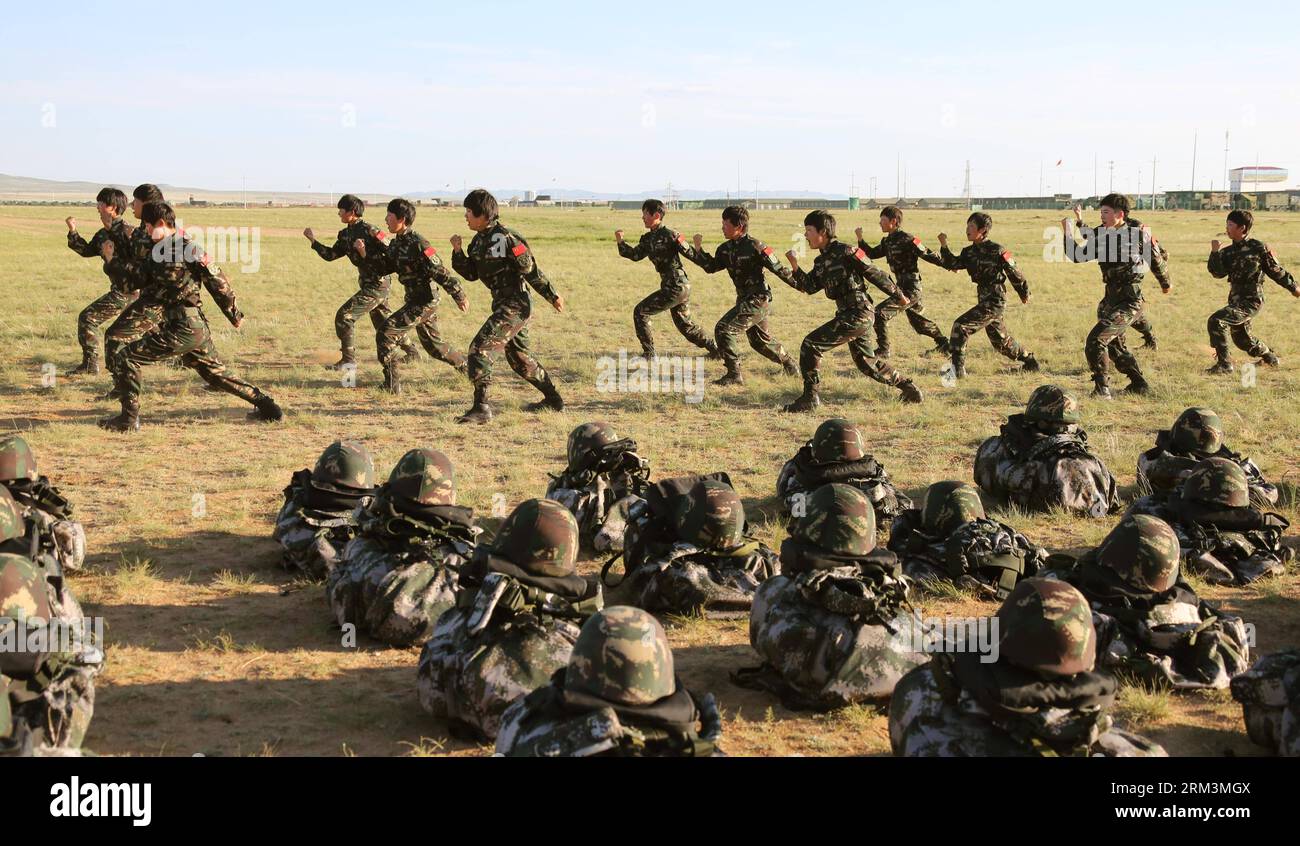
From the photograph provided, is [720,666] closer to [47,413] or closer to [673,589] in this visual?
[673,589]

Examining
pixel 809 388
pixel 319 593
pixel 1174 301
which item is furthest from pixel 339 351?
pixel 1174 301

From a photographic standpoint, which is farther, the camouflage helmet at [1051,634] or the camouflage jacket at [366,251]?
the camouflage jacket at [366,251]

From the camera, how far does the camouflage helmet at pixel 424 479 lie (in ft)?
24.5

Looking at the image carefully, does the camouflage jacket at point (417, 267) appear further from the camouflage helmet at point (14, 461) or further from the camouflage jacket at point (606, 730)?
the camouflage jacket at point (606, 730)

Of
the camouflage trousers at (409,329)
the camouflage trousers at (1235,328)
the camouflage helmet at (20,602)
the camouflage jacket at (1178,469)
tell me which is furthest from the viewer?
the camouflage trousers at (1235,328)

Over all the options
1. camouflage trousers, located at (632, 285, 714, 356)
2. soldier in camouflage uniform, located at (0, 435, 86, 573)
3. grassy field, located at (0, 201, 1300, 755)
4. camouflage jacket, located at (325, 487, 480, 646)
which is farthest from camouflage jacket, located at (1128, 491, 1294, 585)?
camouflage trousers, located at (632, 285, 714, 356)

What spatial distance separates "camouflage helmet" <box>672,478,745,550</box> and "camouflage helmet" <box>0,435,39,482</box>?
451 centimetres

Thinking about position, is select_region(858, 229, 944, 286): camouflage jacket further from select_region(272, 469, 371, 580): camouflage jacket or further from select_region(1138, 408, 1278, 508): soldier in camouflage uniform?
select_region(272, 469, 371, 580): camouflage jacket

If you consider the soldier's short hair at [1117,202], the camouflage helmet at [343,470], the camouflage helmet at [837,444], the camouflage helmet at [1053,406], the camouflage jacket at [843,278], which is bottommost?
the camouflage helmet at [343,470]

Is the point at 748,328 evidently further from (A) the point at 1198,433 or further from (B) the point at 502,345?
(A) the point at 1198,433

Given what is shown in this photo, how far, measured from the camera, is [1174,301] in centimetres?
2930

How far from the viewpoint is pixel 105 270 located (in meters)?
15.1

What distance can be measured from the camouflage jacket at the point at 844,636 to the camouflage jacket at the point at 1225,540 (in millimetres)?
3215

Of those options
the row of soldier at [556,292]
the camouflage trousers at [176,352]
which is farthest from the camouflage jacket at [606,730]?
the camouflage trousers at [176,352]
